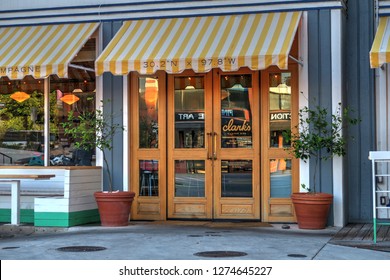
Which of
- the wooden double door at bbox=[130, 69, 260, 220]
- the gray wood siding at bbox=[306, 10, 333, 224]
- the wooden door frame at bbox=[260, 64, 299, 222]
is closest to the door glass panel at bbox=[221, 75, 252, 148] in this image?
the wooden double door at bbox=[130, 69, 260, 220]

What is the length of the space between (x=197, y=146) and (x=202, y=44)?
6.07ft

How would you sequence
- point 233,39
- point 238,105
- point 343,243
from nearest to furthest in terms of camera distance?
1. point 343,243
2. point 233,39
3. point 238,105

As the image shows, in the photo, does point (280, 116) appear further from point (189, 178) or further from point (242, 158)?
point (189, 178)

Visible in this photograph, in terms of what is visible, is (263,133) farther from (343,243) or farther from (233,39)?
(343,243)

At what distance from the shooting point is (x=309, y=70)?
11.5 m

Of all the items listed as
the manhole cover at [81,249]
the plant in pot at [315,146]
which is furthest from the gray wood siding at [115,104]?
the manhole cover at [81,249]

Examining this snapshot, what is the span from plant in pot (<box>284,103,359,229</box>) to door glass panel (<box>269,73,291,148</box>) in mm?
232

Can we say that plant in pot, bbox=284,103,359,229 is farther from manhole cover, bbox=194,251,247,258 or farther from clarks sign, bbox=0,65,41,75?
clarks sign, bbox=0,65,41,75

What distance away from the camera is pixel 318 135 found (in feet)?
36.7

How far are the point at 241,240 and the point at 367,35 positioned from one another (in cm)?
446

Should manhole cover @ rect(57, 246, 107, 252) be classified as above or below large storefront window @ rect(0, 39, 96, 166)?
below

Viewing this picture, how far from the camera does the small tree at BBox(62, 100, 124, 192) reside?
37.8 ft

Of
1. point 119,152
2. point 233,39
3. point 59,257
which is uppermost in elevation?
point 233,39

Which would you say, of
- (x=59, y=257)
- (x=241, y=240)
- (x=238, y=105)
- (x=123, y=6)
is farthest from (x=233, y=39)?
(x=59, y=257)
